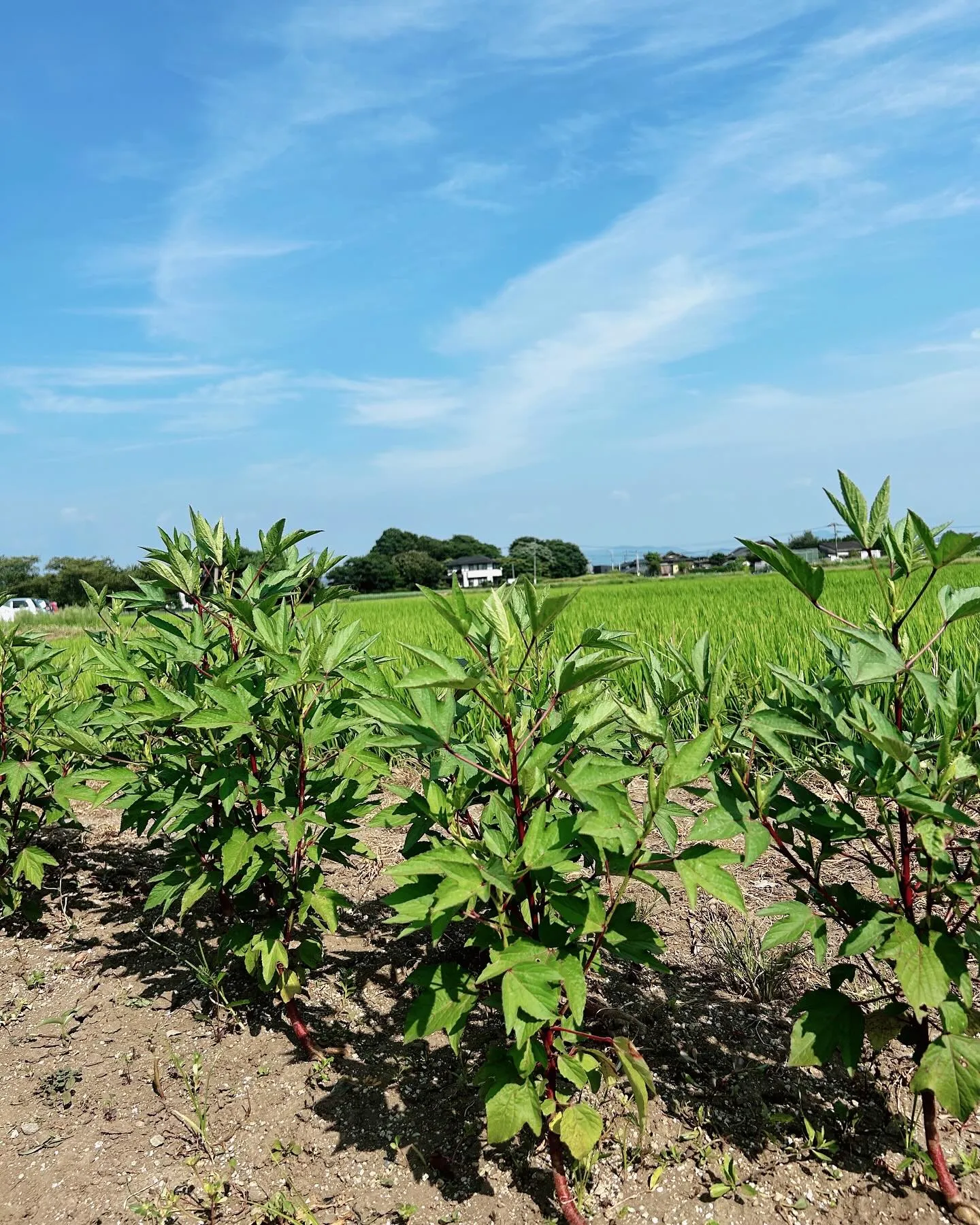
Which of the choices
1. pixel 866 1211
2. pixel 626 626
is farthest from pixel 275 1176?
pixel 626 626

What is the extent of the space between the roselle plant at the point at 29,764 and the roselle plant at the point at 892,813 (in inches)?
93.2

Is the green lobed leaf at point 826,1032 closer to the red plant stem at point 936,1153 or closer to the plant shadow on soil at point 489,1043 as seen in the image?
the red plant stem at point 936,1153

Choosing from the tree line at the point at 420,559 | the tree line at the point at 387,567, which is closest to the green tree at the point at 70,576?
the tree line at the point at 387,567

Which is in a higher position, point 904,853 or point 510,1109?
point 904,853

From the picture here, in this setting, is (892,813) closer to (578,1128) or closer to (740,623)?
(578,1128)

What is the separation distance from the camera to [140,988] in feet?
8.94

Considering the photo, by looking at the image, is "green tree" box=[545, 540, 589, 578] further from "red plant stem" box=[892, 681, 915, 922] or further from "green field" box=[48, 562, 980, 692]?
"red plant stem" box=[892, 681, 915, 922]

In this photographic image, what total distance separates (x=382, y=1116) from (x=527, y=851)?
110 cm

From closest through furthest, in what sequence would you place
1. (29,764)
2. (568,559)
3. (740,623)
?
(29,764) < (740,623) < (568,559)

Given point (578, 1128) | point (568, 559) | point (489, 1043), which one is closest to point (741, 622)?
point (489, 1043)

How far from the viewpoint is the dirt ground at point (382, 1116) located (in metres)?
1.78

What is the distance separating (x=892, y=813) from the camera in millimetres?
Answer: 1662

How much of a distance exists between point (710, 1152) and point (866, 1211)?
33 cm

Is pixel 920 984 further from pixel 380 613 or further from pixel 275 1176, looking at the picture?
pixel 380 613
